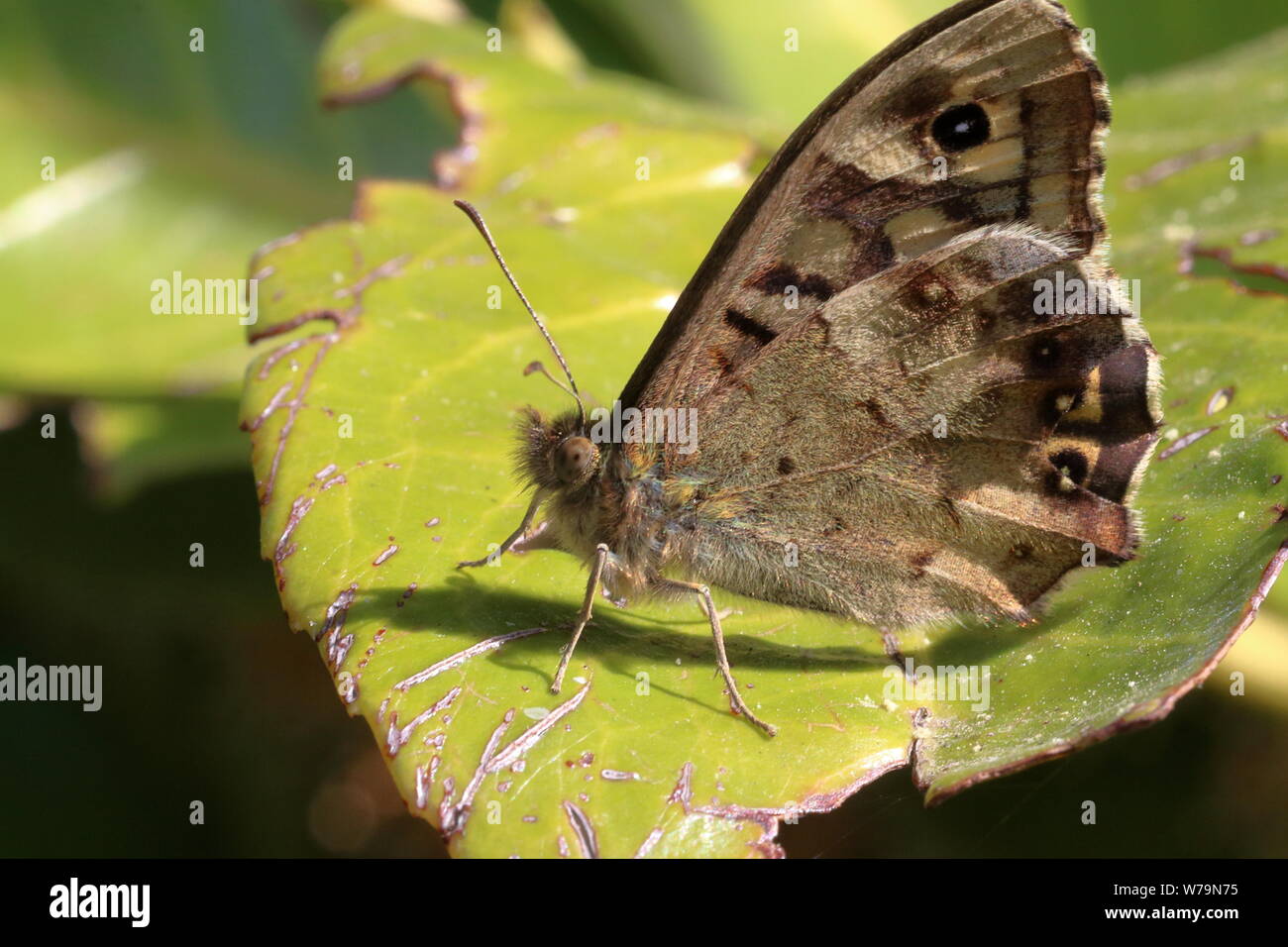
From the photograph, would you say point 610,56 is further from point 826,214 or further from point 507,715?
point 507,715

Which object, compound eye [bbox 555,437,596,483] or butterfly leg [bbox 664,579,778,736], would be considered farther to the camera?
compound eye [bbox 555,437,596,483]

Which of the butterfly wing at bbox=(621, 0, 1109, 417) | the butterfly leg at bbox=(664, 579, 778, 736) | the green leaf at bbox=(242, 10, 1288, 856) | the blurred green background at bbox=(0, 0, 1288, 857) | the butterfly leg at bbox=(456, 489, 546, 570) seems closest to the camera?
the green leaf at bbox=(242, 10, 1288, 856)

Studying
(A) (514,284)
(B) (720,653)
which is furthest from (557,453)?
(B) (720,653)

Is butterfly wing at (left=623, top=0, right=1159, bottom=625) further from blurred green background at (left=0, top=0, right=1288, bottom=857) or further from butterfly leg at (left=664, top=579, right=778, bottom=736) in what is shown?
blurred green background at (left=0, top=0, right=1288, bottom=857)

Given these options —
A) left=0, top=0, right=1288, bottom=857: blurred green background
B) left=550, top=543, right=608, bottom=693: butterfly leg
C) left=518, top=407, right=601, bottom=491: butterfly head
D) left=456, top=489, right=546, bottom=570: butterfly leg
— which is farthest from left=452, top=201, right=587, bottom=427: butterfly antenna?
left=0, top=0, right=1288, bottom=857: blurred green background

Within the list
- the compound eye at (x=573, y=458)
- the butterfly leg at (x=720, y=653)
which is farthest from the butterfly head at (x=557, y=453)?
the butterfly leg at (x=720, y=653)

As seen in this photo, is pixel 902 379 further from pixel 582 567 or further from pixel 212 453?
pixel 212 453

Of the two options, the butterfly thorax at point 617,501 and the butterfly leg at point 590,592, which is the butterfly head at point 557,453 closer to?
the butterfly thorax at point 617,501
